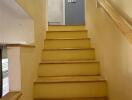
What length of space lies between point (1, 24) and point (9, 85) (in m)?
0.77

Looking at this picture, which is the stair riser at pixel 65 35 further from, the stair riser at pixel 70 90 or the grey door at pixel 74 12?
the grey door at pixel 74 12

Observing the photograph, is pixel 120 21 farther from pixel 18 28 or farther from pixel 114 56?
pixel 18 28

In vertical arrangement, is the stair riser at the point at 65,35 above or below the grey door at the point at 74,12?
below

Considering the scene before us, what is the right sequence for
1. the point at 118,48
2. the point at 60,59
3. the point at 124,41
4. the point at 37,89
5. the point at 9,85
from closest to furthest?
the point at 9,85 < the point at 124,41 < the point at 118,48 < the point at 37,89 < the point at 60,59

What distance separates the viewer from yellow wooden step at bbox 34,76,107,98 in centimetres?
281

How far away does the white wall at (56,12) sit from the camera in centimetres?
613

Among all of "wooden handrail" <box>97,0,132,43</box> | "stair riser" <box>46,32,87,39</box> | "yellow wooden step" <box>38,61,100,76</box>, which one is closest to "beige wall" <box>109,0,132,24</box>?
"wooden handrail" <box>97,0,132,43</box>

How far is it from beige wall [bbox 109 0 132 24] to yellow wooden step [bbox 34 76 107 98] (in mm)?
988

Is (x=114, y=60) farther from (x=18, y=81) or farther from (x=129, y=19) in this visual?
(x=18, y=81)

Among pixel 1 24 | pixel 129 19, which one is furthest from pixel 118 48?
pixel 1 24

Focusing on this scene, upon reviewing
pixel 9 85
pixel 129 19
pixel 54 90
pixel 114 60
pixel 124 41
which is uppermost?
pixel 129 19

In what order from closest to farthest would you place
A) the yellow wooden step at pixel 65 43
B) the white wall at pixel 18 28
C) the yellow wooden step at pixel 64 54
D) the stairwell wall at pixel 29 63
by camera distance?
1. the stairwell wall at pixel 29 63
2. the white wall at pixel 18 28
3. the yellow wooden step at pixel 64 54
4. the yellow wooden step at pixel 65 43

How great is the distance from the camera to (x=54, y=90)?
2.81 metres

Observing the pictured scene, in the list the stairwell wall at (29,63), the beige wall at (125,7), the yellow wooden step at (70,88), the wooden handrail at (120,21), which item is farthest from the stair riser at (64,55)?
the beige wall at (125,7)
